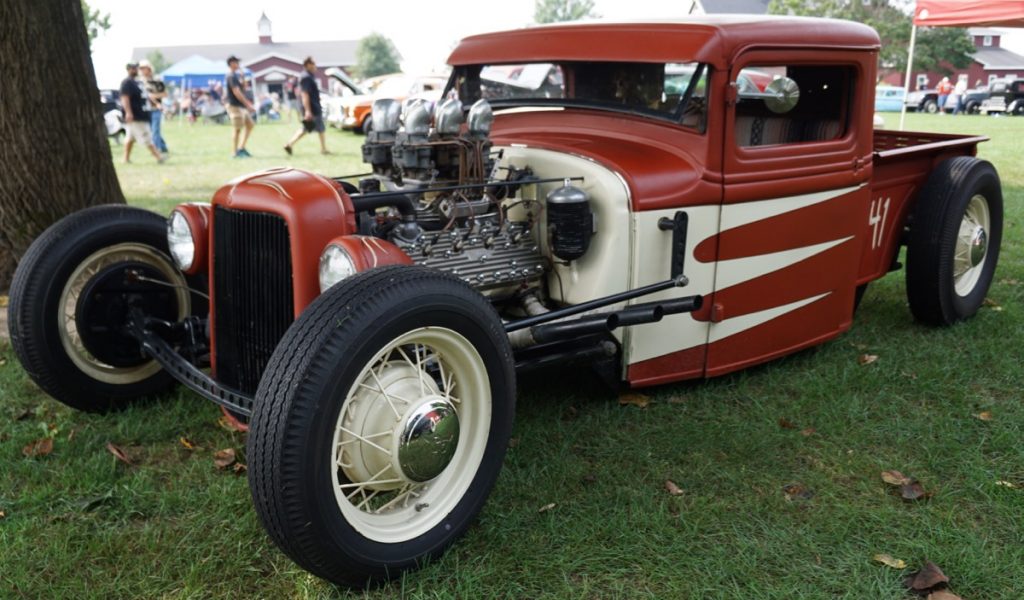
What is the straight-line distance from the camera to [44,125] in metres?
4.60

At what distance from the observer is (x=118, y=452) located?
10.0ft

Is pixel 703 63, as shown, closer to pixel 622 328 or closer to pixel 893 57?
pixel 622 328

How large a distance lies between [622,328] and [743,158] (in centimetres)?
89

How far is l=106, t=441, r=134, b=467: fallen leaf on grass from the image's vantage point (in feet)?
9.95

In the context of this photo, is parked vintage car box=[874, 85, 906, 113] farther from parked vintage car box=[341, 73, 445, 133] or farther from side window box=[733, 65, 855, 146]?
side window box=[733, 65, 855, 146]

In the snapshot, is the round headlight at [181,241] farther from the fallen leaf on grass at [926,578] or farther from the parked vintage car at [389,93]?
the parked vintage car at [389,93]

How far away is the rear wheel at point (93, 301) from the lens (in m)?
3.14

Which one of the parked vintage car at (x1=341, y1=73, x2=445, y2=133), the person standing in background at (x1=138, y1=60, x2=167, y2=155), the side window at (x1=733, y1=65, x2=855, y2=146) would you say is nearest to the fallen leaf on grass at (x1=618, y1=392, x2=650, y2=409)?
the side window at (x1=733, y1=65, x2=855, y2=146)

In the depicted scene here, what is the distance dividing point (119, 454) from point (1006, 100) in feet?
104

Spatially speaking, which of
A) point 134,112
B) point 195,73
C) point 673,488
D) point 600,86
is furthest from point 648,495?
point 195,73

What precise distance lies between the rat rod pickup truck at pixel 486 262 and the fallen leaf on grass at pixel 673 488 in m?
0.63

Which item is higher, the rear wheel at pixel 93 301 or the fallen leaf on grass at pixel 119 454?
the rear wheel at pixel 93 301

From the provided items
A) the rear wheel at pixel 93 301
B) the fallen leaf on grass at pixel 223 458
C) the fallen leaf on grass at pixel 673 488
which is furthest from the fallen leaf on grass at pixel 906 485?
the rear wheel at pixel 93 301

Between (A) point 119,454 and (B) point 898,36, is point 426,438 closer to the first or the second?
(A) point 119,454
